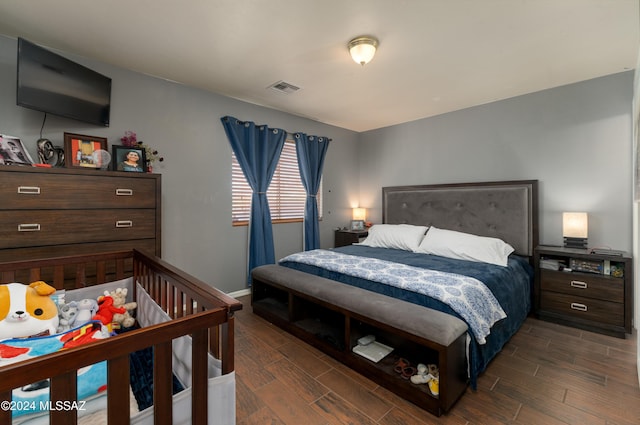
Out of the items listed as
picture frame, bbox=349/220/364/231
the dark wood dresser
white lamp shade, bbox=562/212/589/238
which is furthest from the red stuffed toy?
white lamp shade, bbox=562/212/589/238

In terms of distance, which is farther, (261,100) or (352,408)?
(261,100)

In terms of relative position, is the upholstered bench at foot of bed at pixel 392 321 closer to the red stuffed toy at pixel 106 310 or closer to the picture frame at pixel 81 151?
the red stuffed toy at pixel 106 310

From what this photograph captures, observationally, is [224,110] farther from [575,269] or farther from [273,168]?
[575,269]

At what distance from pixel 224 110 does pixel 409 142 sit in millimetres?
2599

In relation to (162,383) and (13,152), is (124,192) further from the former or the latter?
(162,383)

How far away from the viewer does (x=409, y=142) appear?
4.17m

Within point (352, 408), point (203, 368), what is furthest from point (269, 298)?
point (203, 368)

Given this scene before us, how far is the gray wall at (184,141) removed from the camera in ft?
7.32

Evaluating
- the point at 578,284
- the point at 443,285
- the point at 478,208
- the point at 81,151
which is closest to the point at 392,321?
the point at 443,285

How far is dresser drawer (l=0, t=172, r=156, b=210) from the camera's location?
71.1 inches

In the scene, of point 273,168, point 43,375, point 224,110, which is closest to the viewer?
point 43,375

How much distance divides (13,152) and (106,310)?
1.46 metres

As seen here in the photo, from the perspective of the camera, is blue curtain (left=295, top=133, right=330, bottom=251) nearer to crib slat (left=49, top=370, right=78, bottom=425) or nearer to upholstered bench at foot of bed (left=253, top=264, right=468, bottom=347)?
upholstered bench at foot of bed (left=253, top=264, right=468, bottom=347)

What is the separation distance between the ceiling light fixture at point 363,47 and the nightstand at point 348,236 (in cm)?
255
